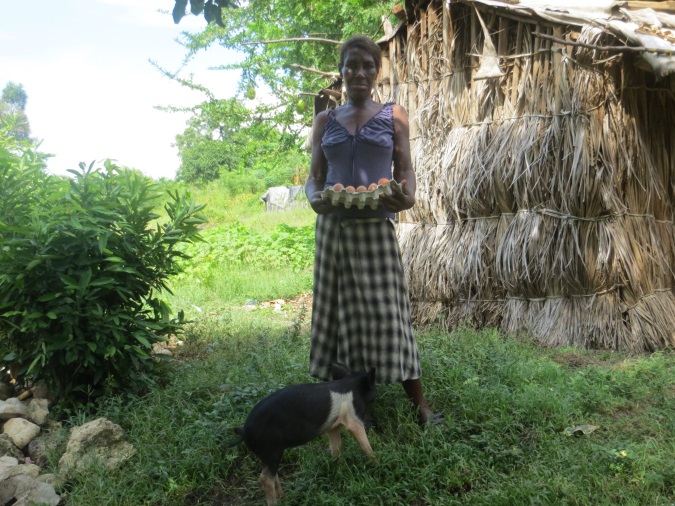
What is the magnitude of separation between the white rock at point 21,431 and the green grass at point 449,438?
42 cm

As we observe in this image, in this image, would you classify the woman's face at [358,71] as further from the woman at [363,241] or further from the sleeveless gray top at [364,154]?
the sleeveless gray top at [364,154]

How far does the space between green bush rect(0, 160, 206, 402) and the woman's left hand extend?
2001mm

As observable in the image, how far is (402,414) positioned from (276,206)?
1516 centimetres

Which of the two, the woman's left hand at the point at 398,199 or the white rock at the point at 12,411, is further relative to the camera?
the white rock at the point at 12,411

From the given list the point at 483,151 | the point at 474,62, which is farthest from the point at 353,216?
the point at 474,62

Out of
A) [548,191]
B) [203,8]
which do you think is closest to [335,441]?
[203,8]

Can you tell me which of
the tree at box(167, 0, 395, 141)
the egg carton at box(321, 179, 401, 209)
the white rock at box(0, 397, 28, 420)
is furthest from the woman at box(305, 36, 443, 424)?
the tree at box(167, 0, 395, 141)

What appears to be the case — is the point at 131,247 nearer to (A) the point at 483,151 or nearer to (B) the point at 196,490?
(B) the point at 196,490

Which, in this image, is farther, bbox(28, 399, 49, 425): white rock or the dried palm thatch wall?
the dried palm thatch wall

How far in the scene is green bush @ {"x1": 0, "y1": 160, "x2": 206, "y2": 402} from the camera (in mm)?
4426

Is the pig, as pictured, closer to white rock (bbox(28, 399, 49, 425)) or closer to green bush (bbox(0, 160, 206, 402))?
green bush (bbox(0, 160, 206, 402))

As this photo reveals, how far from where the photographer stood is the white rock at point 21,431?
4.16 m

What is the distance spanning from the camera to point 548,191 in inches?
225

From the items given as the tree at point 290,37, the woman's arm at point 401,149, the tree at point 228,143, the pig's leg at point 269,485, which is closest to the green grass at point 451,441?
the pig's leg at point 269,485
